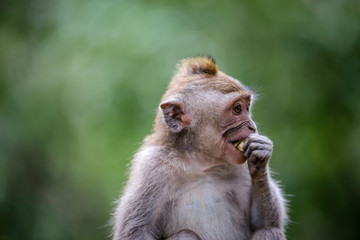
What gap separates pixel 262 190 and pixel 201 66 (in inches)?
66.6

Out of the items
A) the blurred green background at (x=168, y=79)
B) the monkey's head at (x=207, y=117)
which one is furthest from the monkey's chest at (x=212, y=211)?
the blurred green background at (x=168, y=79)

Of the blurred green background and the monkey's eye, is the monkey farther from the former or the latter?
the blurred green background

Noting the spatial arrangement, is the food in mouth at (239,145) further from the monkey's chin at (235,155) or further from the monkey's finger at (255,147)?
the monkey's finger at (255,147)

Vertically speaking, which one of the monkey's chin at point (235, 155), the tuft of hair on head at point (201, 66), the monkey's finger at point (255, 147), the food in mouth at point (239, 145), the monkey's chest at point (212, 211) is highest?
the tuft of hair on head at point (201, 66)

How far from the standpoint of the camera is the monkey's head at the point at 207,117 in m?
6.85

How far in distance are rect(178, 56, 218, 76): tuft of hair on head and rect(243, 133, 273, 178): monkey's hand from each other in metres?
1.07

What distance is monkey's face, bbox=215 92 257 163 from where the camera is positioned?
6.73m

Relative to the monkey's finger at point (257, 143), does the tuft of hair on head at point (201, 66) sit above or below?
above

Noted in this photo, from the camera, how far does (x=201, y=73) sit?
725cm

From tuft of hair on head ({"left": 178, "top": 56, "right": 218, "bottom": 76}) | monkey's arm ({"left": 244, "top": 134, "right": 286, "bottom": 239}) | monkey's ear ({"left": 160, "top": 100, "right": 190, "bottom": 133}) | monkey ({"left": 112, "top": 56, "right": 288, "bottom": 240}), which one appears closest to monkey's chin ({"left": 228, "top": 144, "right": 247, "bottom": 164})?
monkey ({"left": 112, "top": 56, "right": 288, "bottom": 240})

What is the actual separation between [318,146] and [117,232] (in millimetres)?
5537

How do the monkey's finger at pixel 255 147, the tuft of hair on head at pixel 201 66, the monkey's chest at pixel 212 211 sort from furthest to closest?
the tuft of hair on head at pixel 201 66 → the monkey's chest at pixel 212 211 → the monkey's finger at pixel 255 147

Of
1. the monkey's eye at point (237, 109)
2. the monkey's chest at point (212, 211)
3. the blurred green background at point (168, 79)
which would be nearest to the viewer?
the monkey's chest at point (212, 211)

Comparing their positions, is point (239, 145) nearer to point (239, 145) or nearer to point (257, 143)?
point (239, 145)
